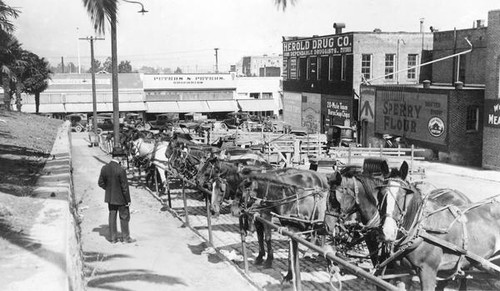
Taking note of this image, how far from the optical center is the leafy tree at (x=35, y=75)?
50094 millimetres

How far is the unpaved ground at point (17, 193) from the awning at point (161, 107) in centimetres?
3621

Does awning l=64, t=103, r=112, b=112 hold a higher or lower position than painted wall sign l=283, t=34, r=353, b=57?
lower

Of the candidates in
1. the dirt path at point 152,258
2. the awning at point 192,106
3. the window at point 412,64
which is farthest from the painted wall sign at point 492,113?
the awning at point 192,106

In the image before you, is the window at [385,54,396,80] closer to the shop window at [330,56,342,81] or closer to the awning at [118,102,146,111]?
the shop window at [330,56,342,81]

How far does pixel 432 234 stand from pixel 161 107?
57.4 meters

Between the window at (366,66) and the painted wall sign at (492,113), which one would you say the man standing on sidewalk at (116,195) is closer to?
the painted wall sign at (492,113)

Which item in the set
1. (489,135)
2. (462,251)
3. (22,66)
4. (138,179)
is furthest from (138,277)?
(22,66)

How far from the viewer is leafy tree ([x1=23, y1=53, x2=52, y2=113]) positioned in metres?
50.1

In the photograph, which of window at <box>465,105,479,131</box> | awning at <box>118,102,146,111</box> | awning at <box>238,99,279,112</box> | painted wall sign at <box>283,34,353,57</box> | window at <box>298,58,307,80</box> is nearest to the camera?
window at <box>465,105,479,131</box>

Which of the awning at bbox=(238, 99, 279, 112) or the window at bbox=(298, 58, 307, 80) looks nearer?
the window at bbox=(298, 58, 307, 80)

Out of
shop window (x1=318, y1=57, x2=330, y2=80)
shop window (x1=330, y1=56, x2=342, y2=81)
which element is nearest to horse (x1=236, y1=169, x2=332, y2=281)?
shop window (x1=330, y1=56, x2=342, y2=81)

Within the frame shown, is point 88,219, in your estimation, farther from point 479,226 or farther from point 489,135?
point 489,135

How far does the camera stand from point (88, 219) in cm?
1432

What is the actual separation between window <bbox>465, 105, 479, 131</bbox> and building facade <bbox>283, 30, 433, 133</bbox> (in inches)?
337
